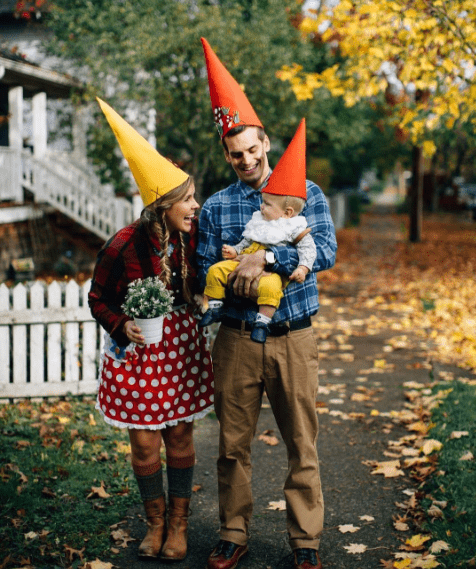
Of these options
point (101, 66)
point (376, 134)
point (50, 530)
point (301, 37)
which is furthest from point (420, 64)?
point (376, 134)

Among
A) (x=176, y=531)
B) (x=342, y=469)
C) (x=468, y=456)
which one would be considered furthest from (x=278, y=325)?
(x=468, y=456)

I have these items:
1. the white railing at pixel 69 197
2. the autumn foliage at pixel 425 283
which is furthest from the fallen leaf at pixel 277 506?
the white railing at pixel 69 197

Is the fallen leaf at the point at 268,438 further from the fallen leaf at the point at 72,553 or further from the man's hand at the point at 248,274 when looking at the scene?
the man's hand at the point at 248,274

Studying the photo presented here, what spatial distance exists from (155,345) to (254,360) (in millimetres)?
491

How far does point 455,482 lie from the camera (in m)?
3.84

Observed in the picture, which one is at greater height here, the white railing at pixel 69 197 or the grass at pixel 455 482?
the white railing at pixel 69 197

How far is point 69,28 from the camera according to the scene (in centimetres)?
1284

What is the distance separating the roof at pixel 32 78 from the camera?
471 inches

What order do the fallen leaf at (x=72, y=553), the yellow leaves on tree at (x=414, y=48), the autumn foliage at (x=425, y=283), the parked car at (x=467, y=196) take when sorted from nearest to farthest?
the fallen leaf at (x=72, y=553), the yellow leaves on tree at (x=414, y=48), the autumn foliage at (x=425, y=283), the parked car at (x=467, y=196)

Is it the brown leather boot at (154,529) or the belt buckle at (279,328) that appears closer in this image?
the belt buckle at (279,328)

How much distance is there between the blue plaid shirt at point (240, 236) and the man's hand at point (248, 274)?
0.15 meters

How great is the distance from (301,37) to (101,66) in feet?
23.4

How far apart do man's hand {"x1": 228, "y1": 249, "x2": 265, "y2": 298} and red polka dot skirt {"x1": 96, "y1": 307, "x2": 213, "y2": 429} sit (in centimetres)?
47

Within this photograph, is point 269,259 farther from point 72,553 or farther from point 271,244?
point 72,553
